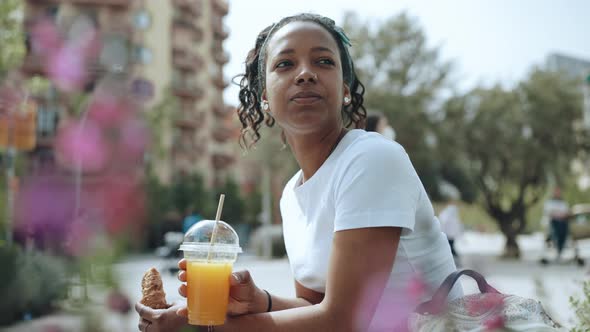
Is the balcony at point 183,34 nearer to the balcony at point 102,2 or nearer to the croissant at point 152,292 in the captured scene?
the balcony at point 102,2

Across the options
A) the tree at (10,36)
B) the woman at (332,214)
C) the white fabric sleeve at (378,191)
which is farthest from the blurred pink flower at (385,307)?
the tree at (10,36)

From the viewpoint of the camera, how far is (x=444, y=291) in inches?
60.6

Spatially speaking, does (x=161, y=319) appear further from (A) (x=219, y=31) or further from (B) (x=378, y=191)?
(A) (x=219, y=31)

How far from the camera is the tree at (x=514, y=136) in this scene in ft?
64.5

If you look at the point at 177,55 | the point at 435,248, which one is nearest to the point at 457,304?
the point at 435,248

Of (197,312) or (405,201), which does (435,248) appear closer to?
(405,201)

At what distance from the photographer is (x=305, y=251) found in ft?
6.60

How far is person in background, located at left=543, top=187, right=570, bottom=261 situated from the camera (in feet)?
46.1

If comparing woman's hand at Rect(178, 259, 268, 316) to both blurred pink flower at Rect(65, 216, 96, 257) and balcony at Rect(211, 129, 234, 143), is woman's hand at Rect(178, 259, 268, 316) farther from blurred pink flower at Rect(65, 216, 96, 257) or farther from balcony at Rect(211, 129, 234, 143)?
balcony at Rect(211, 129, 234, 143)

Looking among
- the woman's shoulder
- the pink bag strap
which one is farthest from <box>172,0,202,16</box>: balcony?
the pink bag strap

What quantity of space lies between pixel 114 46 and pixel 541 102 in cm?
2202

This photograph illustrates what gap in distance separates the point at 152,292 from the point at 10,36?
50.7 feet

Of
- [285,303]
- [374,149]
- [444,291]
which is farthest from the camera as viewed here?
[285,303]

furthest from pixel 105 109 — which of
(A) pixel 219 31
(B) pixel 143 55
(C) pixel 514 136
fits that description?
(A) pixel 219 31
